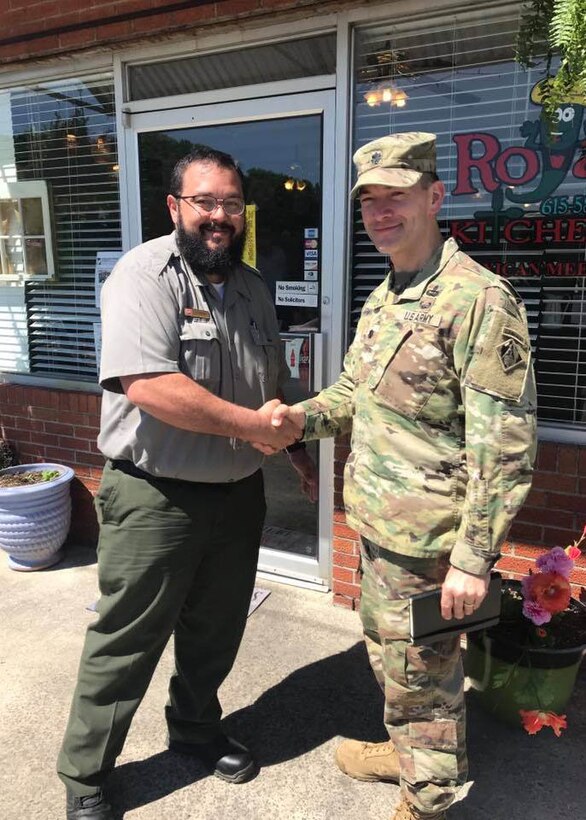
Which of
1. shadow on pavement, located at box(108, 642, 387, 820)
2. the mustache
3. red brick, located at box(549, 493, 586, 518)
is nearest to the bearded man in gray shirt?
the mustache

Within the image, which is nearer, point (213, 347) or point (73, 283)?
point (213, 347)

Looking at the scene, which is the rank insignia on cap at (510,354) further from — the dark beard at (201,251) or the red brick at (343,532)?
the red brick at (343,532)

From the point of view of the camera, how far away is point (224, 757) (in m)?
2.40

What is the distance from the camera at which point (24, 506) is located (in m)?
3.76

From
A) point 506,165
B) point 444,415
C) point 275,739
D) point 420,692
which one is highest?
point 506,165

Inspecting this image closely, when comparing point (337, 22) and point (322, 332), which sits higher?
point (337, 22)

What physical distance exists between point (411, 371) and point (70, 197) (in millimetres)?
3134

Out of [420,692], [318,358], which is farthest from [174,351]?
[318,358]

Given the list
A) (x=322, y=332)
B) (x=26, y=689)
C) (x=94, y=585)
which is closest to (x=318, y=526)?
(x=322, y=332)

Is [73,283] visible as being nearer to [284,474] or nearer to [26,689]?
[284,474]

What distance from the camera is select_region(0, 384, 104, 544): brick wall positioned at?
13.6ft

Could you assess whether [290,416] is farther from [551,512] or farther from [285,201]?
[285,201]

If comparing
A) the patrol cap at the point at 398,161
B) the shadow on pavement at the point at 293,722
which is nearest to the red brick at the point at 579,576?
the shadow on pavement at the point at 293,722

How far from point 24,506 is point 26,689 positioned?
3.83 feet
